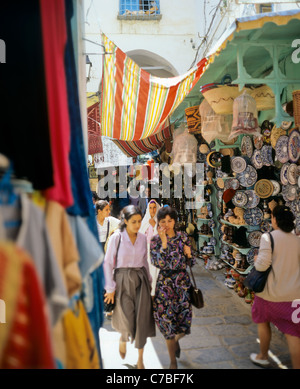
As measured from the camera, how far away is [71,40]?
1.31m

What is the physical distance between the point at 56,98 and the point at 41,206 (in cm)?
38

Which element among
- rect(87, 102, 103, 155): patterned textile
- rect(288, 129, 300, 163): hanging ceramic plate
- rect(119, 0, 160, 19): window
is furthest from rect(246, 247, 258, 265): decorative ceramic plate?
rect(119, 0, 160, 19): window

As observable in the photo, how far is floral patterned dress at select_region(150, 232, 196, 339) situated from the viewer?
10.8ft

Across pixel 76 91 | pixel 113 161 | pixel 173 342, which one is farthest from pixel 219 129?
pixel 113 161

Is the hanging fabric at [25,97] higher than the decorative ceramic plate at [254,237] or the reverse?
higher

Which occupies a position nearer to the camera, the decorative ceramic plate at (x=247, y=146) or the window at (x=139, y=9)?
the decorative ceramic plate at (x=247, y=146)

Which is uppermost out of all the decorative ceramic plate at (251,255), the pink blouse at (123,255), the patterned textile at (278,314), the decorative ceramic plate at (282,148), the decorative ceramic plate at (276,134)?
the decorative ceramic plate at (276,134)

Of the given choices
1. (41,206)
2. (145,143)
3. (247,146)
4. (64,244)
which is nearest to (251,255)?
(247,146)

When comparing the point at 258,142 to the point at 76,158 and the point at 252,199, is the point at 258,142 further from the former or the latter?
the point at 76,158

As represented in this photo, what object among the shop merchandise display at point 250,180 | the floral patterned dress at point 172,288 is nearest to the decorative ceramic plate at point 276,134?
the shop merchandise display at point 250,180

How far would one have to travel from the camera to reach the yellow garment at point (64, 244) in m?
1.05

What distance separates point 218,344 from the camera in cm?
391

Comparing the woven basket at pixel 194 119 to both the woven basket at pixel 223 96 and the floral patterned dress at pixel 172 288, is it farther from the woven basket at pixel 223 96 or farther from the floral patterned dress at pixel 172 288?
the floral patterned dress at pixel 172 288

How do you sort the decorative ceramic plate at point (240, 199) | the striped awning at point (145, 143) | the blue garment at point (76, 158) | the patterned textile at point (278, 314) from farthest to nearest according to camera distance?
the striped awning at point (145, 143) → the decorative ceramic plate at point (240, 199) → the patterned textile at point (278, 314) → the blue garment at point (76, 158)
